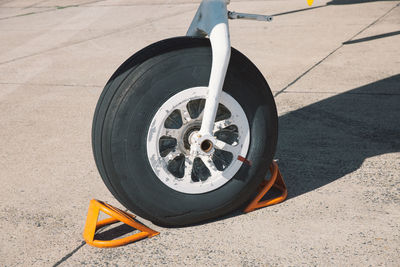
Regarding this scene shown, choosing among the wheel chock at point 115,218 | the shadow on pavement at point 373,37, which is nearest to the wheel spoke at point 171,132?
the wheel chock at point 115,218

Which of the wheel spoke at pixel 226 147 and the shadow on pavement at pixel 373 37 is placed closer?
the wheel spoke at pixel 226 147

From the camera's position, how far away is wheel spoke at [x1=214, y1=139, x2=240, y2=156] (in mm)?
2691

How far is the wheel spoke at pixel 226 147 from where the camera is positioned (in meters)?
2.69

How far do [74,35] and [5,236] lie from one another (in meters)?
6.17

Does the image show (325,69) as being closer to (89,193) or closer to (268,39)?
(268,39)

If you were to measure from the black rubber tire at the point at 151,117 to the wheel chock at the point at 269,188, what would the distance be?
140 mm

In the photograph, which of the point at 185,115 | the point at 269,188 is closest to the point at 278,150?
the point at 269,188

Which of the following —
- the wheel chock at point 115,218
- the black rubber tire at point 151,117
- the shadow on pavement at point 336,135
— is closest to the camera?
the black rubber tire at point 151,117

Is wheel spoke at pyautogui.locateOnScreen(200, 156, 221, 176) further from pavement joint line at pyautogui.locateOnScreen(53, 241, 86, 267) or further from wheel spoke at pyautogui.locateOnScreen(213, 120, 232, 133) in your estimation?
pavement joint line at pyautogui.locateOnScreen(53, 241, 86, 267)

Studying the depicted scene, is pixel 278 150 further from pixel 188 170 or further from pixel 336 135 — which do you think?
pixel 188 170

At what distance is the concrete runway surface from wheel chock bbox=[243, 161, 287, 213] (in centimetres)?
5

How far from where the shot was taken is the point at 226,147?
2705 mm

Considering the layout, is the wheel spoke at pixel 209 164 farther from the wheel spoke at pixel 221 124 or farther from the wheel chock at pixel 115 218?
the wheel chock at pixel 115 218

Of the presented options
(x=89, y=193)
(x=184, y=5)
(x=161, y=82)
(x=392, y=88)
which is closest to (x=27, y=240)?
(x=89, y=193)
